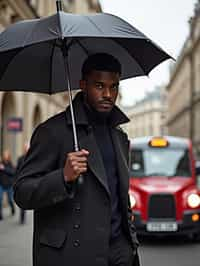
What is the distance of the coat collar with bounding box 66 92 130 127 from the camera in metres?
2.90

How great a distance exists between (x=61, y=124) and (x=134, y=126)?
174515 mm

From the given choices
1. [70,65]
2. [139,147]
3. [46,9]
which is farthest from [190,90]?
[70,65]

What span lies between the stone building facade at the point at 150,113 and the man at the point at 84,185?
152 metres

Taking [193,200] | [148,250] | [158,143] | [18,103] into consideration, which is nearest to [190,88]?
[18,103]

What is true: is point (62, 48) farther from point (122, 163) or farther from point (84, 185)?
point (84, 185)

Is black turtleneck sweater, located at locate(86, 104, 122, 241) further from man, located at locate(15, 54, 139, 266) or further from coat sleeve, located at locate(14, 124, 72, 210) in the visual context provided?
coat sleeve, located at locate(14, 124, 72, 210)

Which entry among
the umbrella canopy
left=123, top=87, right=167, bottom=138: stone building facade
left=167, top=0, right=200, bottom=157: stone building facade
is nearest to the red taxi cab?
the umbrella canopy

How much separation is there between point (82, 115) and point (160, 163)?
838 cm

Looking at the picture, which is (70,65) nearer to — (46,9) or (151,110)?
(46,9)

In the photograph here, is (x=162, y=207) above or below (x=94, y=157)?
below

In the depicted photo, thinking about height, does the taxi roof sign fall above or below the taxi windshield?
above

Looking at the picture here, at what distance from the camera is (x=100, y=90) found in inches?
117

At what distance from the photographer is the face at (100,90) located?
9.72 ft

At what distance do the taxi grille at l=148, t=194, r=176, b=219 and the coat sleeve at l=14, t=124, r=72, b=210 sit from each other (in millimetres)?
7564
